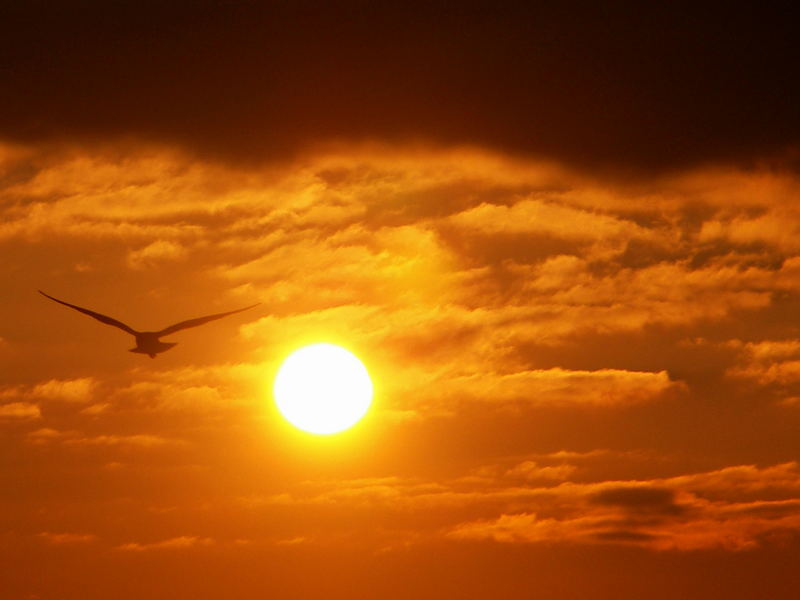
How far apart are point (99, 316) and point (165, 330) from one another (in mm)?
6149

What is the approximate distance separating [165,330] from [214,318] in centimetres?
405

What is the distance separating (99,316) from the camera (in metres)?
111

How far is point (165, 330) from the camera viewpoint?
10888cm

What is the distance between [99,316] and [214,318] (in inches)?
369

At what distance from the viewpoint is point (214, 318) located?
110312 mm
